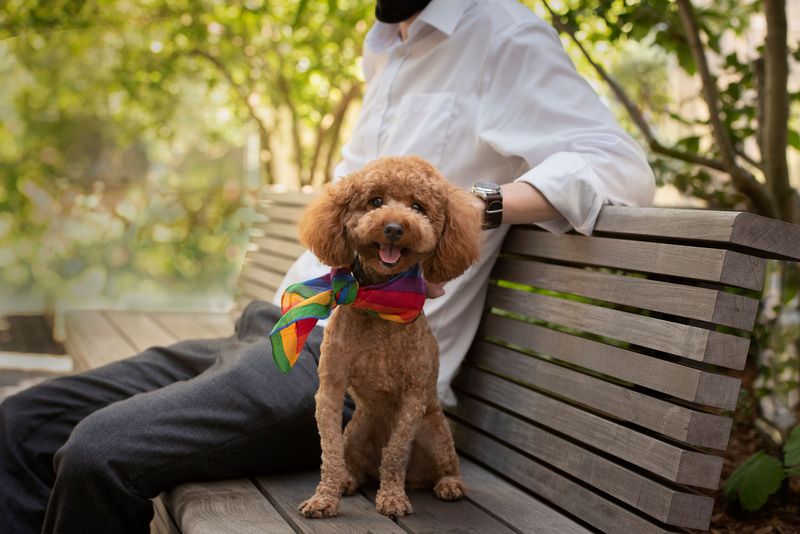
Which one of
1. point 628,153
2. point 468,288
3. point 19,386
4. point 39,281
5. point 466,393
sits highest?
point 628,153

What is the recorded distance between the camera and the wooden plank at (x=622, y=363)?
65.1 inches

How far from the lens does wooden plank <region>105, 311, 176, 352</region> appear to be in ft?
12.1

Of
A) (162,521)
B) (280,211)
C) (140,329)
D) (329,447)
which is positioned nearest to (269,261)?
(280,211)

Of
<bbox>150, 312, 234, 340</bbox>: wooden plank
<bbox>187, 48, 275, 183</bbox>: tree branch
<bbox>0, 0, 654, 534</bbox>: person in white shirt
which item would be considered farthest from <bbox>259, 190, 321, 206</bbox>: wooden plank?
<bbox>187, 48, 275, 183</bbox>: tree branch

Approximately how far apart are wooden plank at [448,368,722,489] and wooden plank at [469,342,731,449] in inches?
1.0

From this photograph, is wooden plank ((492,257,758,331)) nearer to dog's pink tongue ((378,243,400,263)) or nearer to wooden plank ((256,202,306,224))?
dog's pink tongue ((378,243,400,263))

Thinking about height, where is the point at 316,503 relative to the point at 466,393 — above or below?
below

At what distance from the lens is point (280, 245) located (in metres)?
4.02

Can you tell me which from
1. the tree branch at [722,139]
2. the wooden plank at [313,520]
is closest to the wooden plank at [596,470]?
the wooden plank at [313,520]

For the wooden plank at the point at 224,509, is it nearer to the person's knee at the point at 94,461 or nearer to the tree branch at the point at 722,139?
the person's knee at the point at 94,461

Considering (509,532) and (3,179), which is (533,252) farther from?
(3,179)

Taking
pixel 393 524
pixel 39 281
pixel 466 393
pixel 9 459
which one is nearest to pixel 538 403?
pixel 466 393

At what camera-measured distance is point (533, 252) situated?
7.35ft

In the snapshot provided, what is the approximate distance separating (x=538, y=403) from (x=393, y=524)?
1.74 feet
